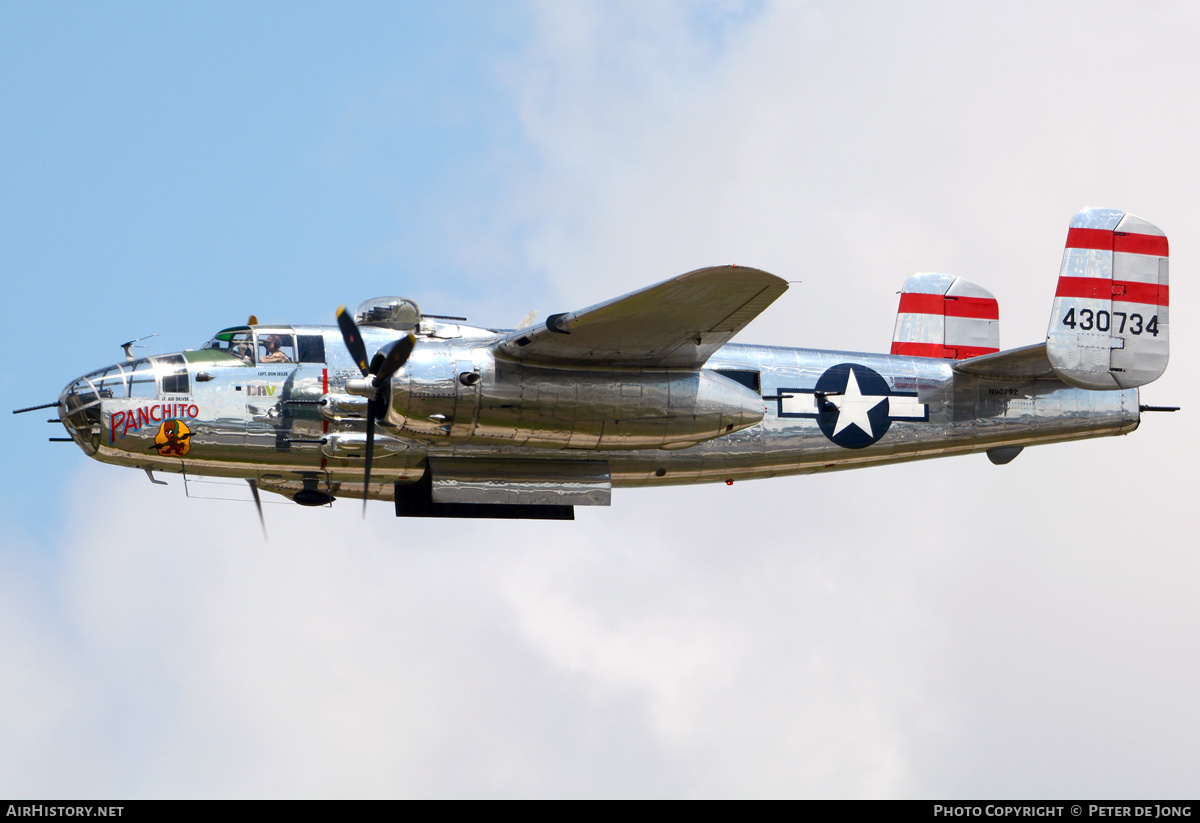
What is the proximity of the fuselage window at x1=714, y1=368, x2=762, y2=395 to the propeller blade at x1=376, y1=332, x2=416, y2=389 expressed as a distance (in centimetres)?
513

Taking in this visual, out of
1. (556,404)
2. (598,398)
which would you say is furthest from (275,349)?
(598,398)

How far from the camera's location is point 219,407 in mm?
20734

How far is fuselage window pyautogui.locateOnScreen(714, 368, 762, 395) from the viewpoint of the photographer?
883 inches

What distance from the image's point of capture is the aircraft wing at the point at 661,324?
1881 centimetres

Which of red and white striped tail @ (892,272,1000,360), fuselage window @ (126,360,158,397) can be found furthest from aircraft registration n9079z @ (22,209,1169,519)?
red and white striped tail @ (892,272,1000,360)

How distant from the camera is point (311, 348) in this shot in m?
21.3

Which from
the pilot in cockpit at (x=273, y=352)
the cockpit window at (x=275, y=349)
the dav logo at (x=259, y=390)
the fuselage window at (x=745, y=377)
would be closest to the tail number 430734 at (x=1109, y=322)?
the fuselage window at (x=745, y=377)

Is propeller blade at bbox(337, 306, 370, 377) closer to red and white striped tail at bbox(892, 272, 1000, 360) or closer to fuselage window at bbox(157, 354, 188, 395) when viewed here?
Answer: fuselage window at bbox(157, 354, 188, 395)

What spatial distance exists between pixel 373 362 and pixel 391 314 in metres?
1.75

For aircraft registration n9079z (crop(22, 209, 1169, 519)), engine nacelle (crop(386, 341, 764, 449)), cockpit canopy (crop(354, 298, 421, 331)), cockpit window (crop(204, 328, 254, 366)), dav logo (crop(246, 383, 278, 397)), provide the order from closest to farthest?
engine nacelle (crop(386, 341, 764, 449))
aircraft registration n9079z (crop(22, 209, 1169, 519))
dav logo (crop(246, 383, 278, 397))
cockpit window (crop(204, 328, 254, 366))
cockpit canopy (crop(354, 298, 421, 331))
